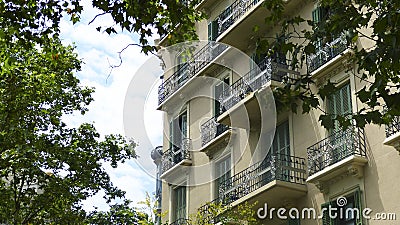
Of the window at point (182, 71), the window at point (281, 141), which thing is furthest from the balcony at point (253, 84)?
the window at point (182, 71)

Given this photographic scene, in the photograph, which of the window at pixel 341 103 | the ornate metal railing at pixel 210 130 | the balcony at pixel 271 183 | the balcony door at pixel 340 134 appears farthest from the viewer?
the ornate metal railing at pixel 210 130

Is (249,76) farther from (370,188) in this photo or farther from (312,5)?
(370,188)

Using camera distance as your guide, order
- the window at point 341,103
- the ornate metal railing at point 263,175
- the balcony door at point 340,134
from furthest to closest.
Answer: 1. the ornate metal railing at point 263,175
2. the window at point 341,103
3. the balcony door at point 340,134

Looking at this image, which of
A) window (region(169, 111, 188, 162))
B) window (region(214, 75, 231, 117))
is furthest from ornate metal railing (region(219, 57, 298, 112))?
window (region(169, 111, 188, 162))

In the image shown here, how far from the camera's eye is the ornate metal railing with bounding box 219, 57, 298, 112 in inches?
845

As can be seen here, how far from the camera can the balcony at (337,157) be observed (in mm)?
18016

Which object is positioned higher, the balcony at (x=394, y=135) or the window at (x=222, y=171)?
the window at (x=222, y=171)

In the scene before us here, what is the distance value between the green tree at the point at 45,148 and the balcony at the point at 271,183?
4537mm

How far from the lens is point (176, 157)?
27.0m

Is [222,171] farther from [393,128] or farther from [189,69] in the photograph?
[393,128]

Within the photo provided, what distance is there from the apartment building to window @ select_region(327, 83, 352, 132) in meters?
0.03
